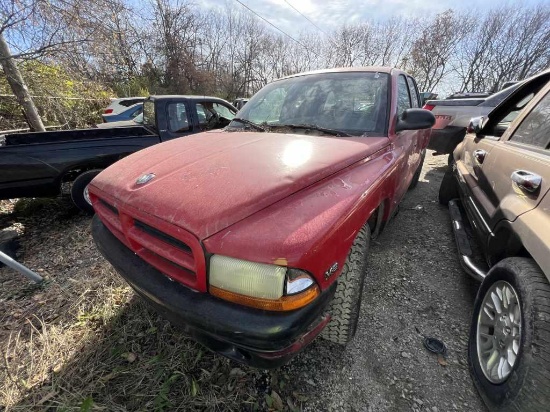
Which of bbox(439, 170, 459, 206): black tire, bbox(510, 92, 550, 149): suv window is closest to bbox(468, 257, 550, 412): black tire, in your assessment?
bbox(510, 92, 550, 149): suv window

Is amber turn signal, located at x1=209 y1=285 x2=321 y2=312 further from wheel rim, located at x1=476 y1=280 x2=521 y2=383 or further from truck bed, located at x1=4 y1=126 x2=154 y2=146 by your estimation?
truck bed, located at x1=4 y1=126 x2=154 y2=146

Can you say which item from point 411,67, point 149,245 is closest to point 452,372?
point 149,245

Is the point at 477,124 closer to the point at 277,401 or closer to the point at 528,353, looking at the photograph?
the point at 528,353

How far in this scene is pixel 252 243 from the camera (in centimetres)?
108

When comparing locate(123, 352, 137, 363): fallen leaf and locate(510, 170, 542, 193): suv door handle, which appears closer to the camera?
locate(510, 170, 542, 193): suv door handle

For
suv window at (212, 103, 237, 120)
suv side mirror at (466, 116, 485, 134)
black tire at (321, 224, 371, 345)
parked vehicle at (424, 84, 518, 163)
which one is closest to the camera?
black tire at (321, 224, 371, 345)

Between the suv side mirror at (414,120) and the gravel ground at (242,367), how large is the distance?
4.50ft

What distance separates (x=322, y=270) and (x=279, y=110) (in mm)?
1892

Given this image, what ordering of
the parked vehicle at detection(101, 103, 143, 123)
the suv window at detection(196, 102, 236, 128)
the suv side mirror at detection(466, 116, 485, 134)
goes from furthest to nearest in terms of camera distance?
the parked vehicle at detection(101, 103, 143, 123) → the suv window at detection(196, 102, 236, 128) → the suv side mirror at detection(466, 116, 485, 134)

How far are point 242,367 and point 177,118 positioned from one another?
158 inches

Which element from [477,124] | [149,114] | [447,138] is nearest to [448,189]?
[477,124]

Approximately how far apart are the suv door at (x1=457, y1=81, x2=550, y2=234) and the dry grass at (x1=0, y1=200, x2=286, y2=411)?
1901 mm

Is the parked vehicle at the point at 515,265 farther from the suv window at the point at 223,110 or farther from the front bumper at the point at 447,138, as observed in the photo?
the suv window at the point at 223,110

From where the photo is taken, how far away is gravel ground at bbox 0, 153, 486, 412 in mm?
1543
